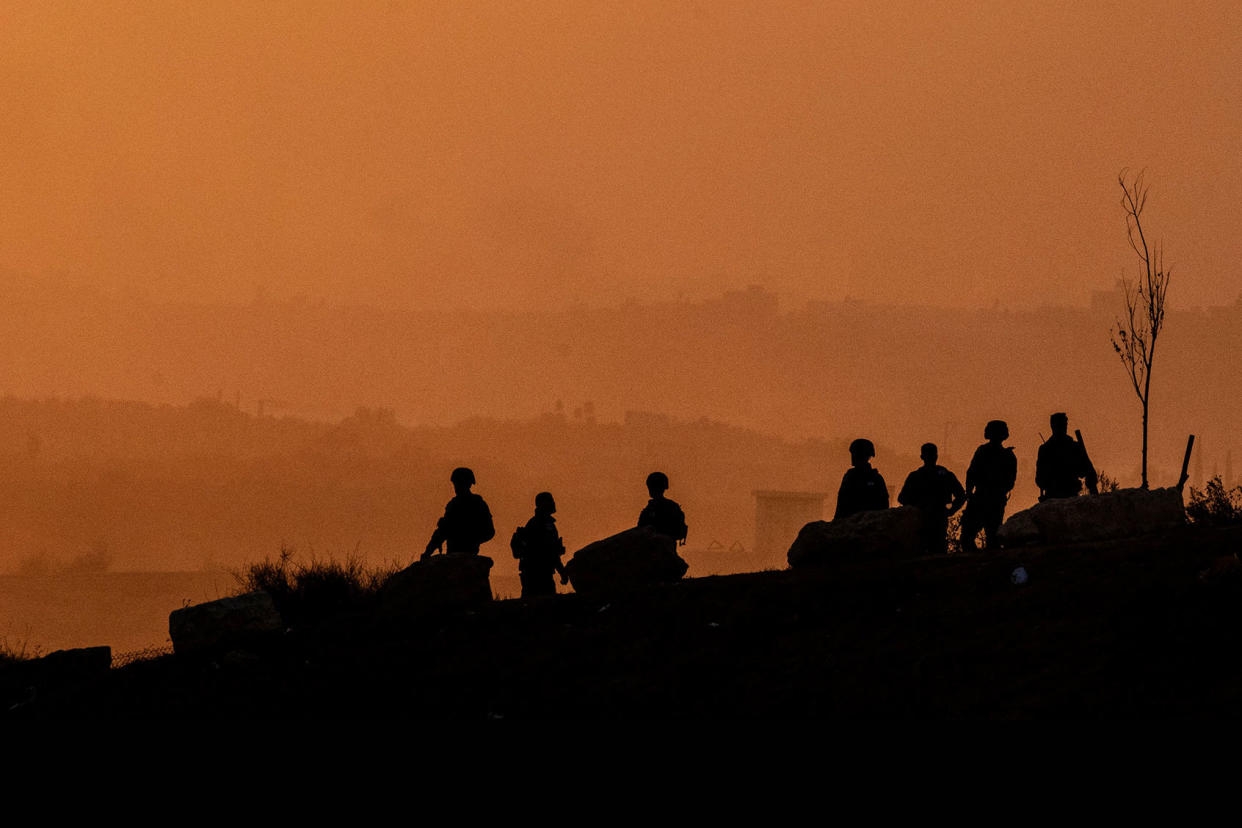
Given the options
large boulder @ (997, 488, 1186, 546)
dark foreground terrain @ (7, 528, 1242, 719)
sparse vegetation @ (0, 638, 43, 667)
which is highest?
sparse vegetation @ (0, 638, 43, 667)

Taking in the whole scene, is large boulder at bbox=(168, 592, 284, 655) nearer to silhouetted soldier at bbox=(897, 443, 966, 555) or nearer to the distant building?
silhouetted soldier at bbox=(897, 443, 966, 555)

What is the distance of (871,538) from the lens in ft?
52.3

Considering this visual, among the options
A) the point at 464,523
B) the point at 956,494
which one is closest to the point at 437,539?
the point at 464,523

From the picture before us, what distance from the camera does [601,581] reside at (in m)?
16.8

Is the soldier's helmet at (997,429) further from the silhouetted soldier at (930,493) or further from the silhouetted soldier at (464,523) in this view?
the silhouetted soldier at (464,523)

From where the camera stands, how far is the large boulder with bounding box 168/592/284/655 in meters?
17.8

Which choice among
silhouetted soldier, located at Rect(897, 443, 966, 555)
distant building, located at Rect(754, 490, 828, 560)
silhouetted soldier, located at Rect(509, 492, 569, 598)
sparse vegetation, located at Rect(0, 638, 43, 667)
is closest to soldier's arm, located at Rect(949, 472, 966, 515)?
silhouetted soldier, located at Rect(897, 443, 966, 555)

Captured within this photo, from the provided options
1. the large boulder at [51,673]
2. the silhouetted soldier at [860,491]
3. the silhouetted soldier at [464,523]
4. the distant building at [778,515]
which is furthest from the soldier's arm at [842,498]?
the distant building at [778,515]

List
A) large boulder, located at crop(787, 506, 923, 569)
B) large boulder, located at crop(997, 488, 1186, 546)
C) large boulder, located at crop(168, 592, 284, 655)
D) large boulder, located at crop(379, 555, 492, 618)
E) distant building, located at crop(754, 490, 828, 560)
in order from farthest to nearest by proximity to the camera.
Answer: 1. distant building, located at crop(754, 490, 828, 560)
2. large boulder, located at crop(168, 592, 284, 655)
3. large boulder, located at crop(379, 555, 492, 618)
4. large boulder, located at crop(787, 506, 923, 569)
5. large boulder, located at crop(997, 488, 1186, 546)

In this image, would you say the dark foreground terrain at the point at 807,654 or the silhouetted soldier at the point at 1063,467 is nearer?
the dark foreground terrain at the point at 807,654

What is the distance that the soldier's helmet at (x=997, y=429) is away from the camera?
16.2m

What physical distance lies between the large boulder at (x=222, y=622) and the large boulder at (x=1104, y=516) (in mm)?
8835

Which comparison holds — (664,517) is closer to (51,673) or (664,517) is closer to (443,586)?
(443,586)

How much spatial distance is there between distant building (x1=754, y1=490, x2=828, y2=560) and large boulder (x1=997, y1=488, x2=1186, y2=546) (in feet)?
452
